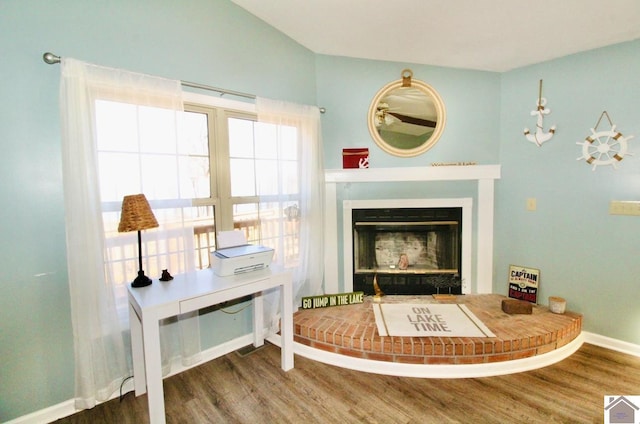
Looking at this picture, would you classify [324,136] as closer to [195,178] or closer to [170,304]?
[195,178]

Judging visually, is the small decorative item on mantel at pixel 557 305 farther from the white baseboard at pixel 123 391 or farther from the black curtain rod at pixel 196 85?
the black curtain rod at pixel 196 85

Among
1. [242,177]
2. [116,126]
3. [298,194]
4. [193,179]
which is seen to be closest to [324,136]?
[298,194]

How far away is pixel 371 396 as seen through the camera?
1.83m

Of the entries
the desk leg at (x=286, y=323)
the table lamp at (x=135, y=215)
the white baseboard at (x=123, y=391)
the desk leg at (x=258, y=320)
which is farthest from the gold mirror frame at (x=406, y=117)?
the white baseboard at (x=123, y=391)

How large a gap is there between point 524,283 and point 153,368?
301 cm

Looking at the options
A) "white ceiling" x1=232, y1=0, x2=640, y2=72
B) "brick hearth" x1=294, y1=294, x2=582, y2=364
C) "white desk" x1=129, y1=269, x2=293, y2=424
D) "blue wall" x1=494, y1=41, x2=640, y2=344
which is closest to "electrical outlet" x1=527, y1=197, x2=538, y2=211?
"blue wall" x1=494, y1=41, x2=640, y2=344

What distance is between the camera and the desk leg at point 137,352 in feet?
5.76

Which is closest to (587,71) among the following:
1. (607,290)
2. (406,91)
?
(406,91)

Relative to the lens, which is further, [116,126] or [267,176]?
[267,176]

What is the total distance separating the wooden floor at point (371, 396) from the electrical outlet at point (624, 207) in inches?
43.0

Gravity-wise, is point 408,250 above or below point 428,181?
below

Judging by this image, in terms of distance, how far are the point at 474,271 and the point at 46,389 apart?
3.33m

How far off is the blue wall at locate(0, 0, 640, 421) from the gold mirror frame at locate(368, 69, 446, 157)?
0.26ft

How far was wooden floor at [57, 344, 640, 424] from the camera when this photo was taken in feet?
5.44
